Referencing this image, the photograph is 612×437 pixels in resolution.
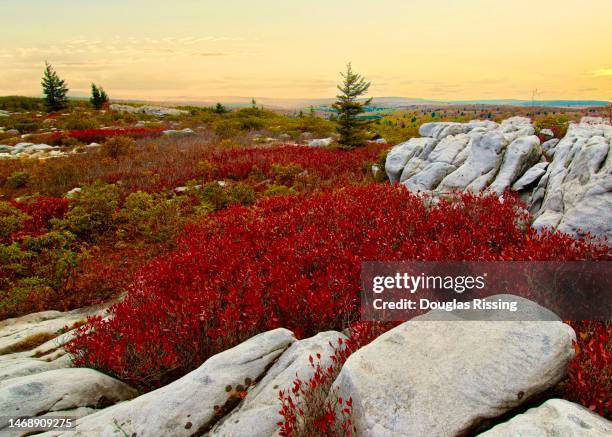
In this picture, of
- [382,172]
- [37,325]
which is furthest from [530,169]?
[37,325]

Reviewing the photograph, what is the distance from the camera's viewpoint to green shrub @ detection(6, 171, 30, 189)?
15.4 meters

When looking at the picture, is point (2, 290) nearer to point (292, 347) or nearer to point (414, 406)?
point (292, 347)

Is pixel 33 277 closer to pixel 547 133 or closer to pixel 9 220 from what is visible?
pixel 9 220

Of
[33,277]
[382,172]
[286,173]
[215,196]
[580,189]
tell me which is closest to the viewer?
[580,189]

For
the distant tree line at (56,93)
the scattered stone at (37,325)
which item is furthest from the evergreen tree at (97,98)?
the scattered stone at (37,325)

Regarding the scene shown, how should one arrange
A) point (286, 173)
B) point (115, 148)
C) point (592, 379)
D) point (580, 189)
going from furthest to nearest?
point (115, 148), point (286, 173), point (580, 189), point (592, 379)

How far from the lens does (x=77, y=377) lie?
12.9 feet

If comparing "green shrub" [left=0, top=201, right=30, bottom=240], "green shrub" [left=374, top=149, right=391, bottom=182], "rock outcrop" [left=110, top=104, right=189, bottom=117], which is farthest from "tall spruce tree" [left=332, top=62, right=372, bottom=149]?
"rock outcrop" [left=110, top=104, right=189, bottom=117]

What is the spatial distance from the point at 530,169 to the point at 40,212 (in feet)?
44.1

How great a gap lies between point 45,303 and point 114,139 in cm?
1494

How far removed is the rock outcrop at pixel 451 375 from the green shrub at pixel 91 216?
9.23 metres

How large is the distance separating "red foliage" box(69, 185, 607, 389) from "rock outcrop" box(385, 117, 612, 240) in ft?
2.32

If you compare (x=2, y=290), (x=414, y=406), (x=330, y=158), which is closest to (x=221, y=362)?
(x=414, y=406)

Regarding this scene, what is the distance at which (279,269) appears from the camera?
5320 millimetres
